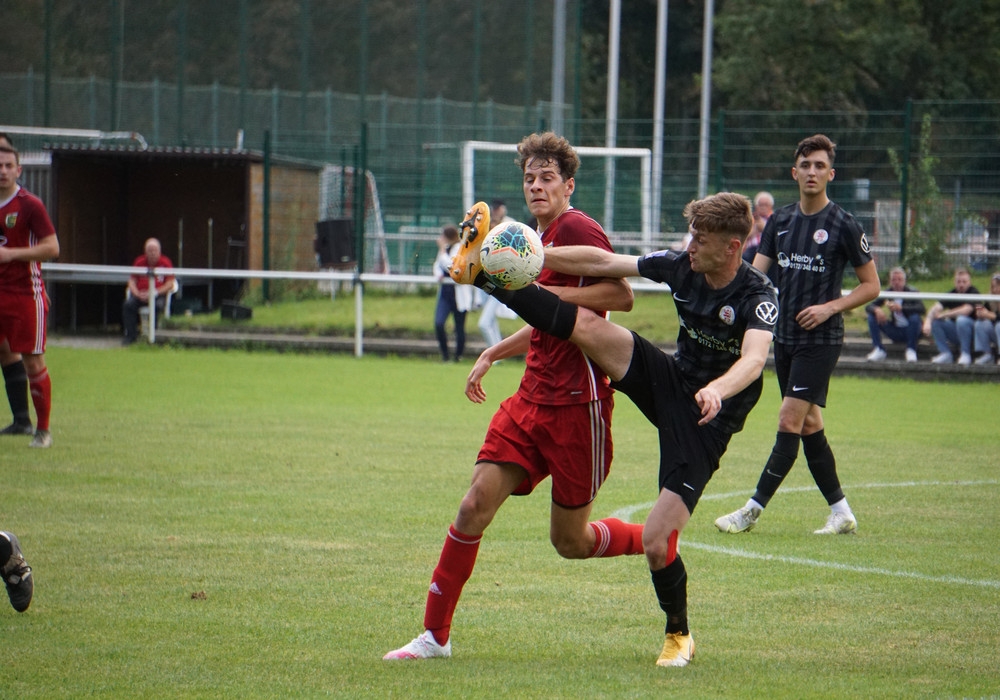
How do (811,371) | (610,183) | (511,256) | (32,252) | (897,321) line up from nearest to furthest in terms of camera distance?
1. (511,256)
2. (811,371)
3. (32,252)
4. (897,321)
5. (610,183)

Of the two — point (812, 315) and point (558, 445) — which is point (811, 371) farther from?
point (558, 445)

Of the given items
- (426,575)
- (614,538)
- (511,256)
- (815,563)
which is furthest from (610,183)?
(511,256)

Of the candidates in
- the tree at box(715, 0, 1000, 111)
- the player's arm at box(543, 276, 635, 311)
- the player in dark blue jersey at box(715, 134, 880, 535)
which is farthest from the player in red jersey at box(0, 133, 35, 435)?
the tree at box(715, 0, 1000, 111)

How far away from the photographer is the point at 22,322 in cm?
977

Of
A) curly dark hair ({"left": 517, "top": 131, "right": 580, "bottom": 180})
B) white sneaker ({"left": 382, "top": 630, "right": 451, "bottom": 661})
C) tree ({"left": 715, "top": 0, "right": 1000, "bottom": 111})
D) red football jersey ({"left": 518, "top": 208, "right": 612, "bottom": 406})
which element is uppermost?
tree ({"left": 715, "top": 0, "right": 1000, "bottom": 111})

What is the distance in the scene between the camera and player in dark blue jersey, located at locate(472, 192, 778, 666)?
4.65 m

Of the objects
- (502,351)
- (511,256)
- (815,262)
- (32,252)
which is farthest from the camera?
(32,252)

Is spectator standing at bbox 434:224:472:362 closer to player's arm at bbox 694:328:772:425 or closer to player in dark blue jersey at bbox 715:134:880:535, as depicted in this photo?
player in dark blue jersey at bbox 715:134:880:535

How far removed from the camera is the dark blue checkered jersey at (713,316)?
4.82m

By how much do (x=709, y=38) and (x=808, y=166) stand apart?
24.5 m

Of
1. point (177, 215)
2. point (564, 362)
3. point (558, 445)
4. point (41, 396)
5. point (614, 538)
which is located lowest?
point (41, 396)

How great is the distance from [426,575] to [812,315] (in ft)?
9.34

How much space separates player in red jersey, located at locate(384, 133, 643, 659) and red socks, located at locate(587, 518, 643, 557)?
16 cm

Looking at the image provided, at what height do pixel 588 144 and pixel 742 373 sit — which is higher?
pixel 588 144
